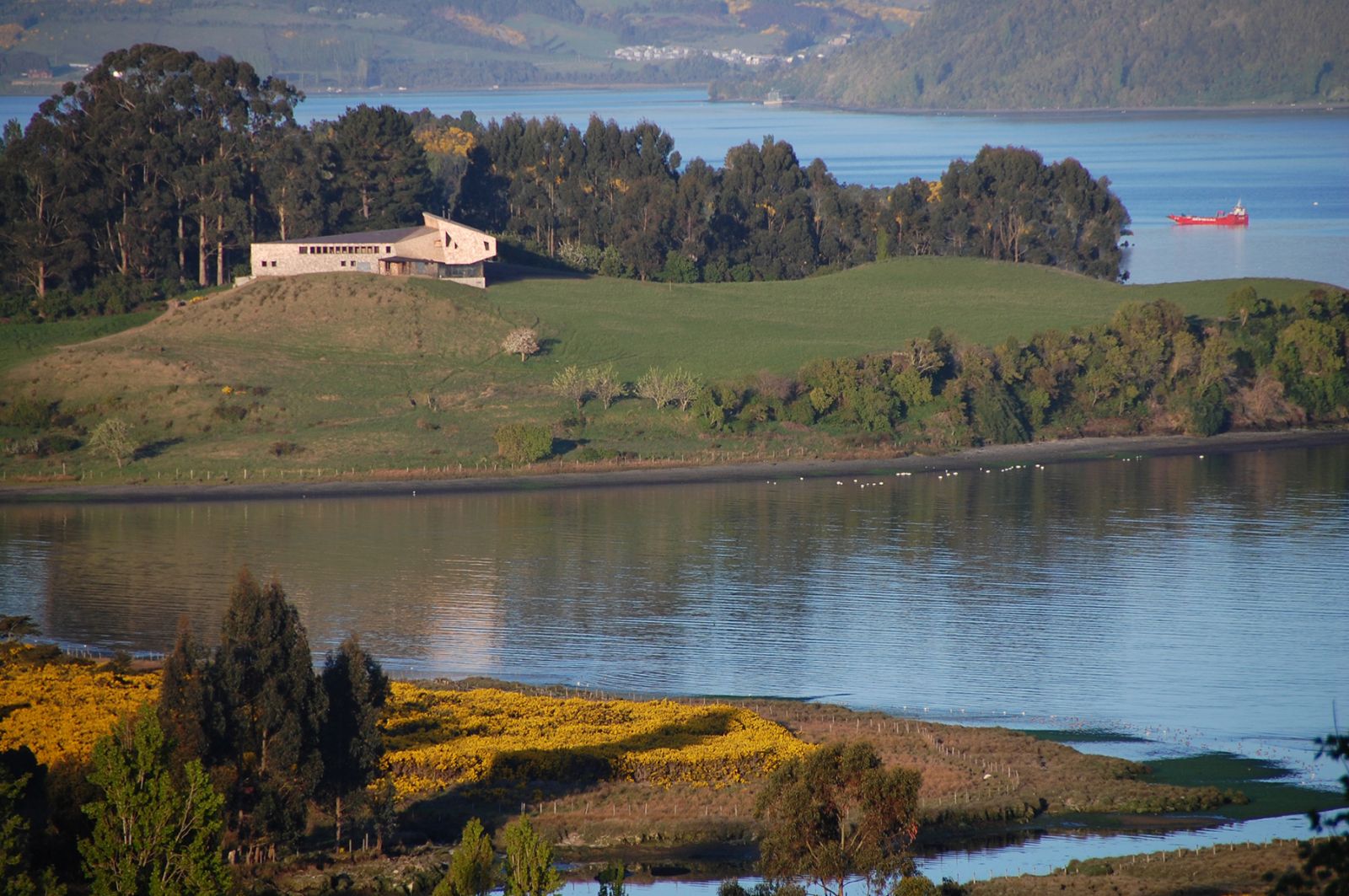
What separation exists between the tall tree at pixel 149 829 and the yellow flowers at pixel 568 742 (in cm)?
1265

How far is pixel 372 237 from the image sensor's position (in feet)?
382

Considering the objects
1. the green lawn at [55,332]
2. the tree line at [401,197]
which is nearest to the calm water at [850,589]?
the green lawn at [55,332]

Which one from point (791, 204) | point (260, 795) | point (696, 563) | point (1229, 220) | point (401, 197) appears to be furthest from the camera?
point (1229, 220)

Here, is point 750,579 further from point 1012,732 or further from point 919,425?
point 919,425

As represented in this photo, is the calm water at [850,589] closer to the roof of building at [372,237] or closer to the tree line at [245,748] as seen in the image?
the tree line at [245,748]

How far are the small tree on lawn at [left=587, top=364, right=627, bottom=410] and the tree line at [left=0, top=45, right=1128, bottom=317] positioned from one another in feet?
106

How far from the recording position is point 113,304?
114250 mm

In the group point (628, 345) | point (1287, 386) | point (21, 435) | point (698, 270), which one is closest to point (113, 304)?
point (21, 435)

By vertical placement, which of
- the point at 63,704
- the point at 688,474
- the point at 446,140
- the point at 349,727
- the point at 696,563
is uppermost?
the point at 446,140

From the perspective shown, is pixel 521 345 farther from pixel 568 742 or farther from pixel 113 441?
pixel 568 742

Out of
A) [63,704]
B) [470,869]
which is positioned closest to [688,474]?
[63,704]

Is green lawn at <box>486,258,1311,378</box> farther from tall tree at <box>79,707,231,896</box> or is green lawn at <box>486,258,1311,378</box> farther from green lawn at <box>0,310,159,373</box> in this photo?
tall tree at <box>79,707,231,896</box>

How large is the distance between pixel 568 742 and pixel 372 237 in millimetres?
76947

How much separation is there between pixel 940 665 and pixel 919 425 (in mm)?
45278
